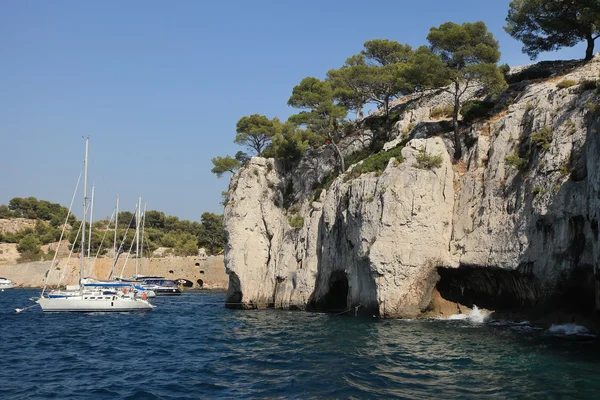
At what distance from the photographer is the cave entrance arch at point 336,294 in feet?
133

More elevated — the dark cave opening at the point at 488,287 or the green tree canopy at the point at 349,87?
the green tree canopy at the point at 349,87

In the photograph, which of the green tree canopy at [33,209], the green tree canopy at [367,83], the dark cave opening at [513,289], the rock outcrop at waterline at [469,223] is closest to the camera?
the dark cave opening at [513,289]

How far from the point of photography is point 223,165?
205 feet

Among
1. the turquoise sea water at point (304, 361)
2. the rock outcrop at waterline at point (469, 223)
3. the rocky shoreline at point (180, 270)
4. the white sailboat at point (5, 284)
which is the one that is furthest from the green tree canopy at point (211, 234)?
the turquoise sea water at point (304, 361)

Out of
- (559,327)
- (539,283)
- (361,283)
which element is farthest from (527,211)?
(361,283)

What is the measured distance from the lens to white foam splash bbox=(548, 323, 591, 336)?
24.1m

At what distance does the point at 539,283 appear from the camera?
2645 cm

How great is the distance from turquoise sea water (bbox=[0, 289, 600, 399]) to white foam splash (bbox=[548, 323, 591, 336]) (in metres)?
0.49

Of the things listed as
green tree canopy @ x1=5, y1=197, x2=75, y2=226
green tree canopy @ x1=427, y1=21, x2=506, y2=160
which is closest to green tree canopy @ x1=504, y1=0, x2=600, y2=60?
green tree canopy @ x1=427, y1=21, x2=506, y2=160

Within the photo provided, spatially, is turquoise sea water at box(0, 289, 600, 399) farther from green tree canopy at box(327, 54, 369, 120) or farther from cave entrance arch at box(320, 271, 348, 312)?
green tree canopy at box(327, 54, 369, 120)

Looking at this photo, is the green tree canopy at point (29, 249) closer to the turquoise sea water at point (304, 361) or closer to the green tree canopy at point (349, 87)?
the green tree canopy at point (349, 87)

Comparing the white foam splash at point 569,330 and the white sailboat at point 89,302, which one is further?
the white sailboat at point 89,302

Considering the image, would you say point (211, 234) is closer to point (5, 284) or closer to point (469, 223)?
point (5, 284)

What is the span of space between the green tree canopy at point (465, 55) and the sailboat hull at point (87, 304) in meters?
29.5
